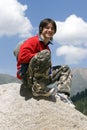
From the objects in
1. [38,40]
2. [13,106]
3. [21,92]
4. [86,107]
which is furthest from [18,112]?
[86,107]

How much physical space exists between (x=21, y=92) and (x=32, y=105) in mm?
795

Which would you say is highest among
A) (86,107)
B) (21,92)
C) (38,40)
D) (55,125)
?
(38,40)

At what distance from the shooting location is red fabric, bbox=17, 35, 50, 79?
10938mm

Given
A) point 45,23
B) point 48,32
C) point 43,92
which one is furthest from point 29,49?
point 43,92

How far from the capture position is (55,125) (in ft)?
34.9

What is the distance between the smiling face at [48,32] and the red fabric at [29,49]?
0.20m

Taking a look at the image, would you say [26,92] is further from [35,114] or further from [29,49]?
[29,49]

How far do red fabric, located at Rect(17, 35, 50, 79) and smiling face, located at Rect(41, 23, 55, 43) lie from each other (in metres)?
0.20

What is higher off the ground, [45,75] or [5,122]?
[45,75]

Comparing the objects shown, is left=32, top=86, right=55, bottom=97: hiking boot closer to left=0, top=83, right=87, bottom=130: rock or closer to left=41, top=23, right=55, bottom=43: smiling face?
left=0, top=83, right=87, bottom=130: rock

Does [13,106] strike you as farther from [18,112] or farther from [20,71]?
[20,71]

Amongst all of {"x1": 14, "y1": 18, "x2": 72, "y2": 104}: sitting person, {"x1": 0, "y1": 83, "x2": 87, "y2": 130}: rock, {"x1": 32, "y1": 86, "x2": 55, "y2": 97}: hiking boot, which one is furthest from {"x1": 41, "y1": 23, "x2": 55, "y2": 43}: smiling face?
{"x1": 0, "y1": 83, "x2": 87, "y2": 130}: rock

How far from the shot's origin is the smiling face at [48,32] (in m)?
11.3

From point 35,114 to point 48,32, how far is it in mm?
2578
